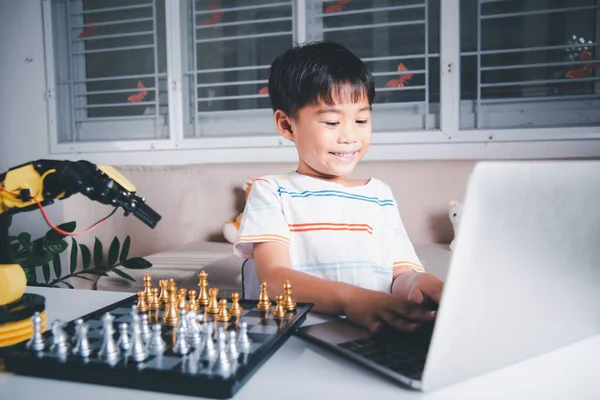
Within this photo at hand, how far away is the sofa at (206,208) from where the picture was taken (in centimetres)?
219

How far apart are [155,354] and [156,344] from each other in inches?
0.5

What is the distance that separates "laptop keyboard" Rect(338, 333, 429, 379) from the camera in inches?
19.2

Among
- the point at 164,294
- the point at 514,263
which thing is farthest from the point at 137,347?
the point at 514,263

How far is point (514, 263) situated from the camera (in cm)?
43

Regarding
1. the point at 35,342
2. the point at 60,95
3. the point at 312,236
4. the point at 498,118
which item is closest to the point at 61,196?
the point at 35,342

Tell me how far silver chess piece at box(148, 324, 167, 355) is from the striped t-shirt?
0.46m

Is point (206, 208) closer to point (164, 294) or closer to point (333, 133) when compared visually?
point (333, 133)

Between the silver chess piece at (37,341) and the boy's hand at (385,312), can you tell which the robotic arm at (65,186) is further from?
the boy's hand at (385,312)

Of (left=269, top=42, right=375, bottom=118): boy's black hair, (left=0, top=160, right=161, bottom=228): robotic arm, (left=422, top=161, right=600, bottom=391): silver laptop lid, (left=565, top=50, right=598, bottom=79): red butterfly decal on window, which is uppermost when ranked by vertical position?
(left=565, top=50, right=598, bottom=79): red butterfly decal on window

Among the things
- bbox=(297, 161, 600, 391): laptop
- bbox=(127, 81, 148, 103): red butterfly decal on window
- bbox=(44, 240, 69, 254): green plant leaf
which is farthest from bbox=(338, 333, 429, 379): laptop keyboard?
bbox=(127, 81, 148, 103): red butterfly decal on window

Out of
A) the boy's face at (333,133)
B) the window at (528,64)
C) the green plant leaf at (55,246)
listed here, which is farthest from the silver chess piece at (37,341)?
the window at (528,64)

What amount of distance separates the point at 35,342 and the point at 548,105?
2845 mm

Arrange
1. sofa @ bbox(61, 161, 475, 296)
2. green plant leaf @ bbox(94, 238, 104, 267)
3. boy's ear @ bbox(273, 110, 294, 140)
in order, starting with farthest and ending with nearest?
sofa @ bbox(61, 161, 475, 296) < green plant leaf @ bbox(94, 238, 104, 267) < boy's ear @ bbox(273, 110, 294, 140)

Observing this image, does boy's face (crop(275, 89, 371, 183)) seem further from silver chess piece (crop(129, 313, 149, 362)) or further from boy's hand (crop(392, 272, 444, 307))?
silver chess piece (crop(129, 313, 149, 362))
